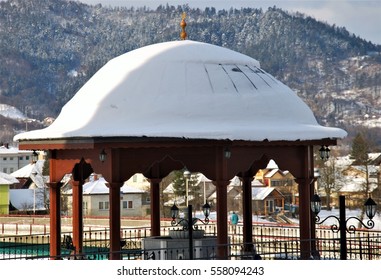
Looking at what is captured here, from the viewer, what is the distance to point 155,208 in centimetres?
2427

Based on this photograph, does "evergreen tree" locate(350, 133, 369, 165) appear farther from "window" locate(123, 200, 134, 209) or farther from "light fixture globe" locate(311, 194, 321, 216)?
"light fixture globe" locate(311, 194, 321, 216)

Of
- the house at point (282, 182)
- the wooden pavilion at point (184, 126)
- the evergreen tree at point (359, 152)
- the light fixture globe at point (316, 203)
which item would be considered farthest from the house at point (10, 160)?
the light fixture globe at point (316, 203)

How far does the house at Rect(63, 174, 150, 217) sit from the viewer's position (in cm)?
7356

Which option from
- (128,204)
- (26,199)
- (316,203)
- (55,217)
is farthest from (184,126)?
(26,199)

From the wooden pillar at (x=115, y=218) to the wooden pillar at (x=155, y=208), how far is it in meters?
4.30

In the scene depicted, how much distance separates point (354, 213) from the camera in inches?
2623

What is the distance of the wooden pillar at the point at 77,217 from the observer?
22.4 metres

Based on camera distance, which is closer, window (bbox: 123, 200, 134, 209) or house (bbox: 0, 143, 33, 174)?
window (bbox: 123, 200, 134, 209)

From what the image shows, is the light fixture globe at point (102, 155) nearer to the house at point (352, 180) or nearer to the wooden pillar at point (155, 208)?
the wooden pillar at point (155, 208)

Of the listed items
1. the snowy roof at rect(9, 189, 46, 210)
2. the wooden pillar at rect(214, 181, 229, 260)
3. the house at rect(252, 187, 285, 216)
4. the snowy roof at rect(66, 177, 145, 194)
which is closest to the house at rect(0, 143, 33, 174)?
the snowy roof at rect(9, 189, 46, 210)

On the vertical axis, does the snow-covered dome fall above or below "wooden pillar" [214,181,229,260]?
above

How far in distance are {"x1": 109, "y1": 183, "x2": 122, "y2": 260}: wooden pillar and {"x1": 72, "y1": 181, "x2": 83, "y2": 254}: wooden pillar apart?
2733 mm

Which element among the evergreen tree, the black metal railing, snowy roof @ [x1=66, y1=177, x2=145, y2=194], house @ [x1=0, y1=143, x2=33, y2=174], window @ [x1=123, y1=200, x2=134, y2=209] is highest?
house @ [x1=0, y1=143, x2=33, y2=174]
